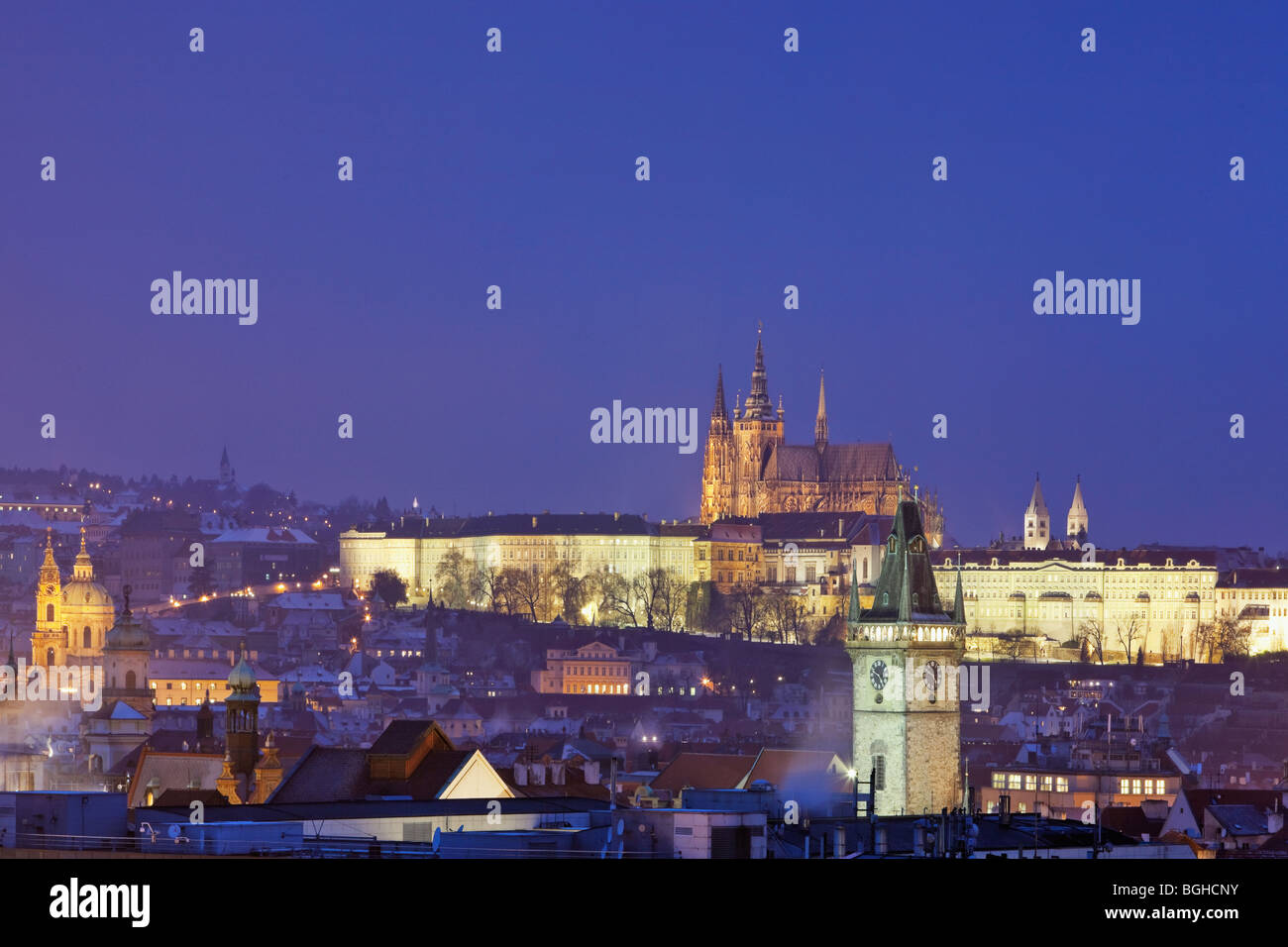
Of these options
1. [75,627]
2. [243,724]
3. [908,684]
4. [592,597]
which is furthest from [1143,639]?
[908,684]

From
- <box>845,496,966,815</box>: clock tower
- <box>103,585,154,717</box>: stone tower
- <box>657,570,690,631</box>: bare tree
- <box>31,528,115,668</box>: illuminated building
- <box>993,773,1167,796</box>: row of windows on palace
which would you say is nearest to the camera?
<box>845,496,966,815</box>: clock tower

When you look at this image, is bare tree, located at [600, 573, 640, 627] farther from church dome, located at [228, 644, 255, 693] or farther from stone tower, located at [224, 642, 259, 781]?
stone tower, located at [224, 642, 259, 781]

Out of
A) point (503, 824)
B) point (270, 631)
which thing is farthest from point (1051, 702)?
point (503, 824)

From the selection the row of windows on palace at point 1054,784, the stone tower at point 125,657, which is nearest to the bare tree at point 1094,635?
the stone tower at point 125,657

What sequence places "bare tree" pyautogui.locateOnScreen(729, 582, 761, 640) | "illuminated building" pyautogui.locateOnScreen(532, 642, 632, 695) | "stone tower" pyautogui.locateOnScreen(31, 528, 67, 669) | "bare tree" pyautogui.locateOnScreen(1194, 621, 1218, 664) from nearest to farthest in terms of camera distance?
"stone tower" pyautogui.locateOnScreen(31, 528, 67, 669)
"illuminated building" pyautogui.locateOnScreen(532, 642, 632, 695)
"bare tree" pyautogui.locateOnScreen(1194, 621, 1218, 664)
"bare tree" pyautogui.locateOnScreen(729, 582, 761, 640)

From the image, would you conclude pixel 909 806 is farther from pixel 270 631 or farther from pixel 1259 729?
pixel 270 631

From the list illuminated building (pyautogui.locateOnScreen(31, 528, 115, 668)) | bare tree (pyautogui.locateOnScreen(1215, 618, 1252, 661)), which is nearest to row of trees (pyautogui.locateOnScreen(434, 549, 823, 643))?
bare tree (pyautogui.locateOnScreen(1215, 618, 1252, 661))

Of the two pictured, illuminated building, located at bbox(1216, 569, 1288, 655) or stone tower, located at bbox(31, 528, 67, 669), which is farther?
illuminated building, located at bbox(1216, 569, 1288, 655)

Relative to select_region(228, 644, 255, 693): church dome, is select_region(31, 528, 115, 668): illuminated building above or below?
above
